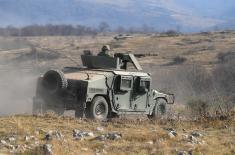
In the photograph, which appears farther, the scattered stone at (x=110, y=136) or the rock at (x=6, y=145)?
the scattered stone at (x=110, y=136)

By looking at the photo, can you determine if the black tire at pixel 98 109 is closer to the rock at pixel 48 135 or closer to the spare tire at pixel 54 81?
the spare tire at pixel 54 81

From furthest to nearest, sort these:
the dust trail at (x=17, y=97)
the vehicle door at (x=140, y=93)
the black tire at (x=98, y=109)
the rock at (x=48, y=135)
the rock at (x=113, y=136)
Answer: the dust trail at (x=17, y=97)
the vehicle door at (x=140, y=93)
the black tire at (x=98, y=109)
the rock at (x=113, y=136)
the rock at (x=48, y=135)

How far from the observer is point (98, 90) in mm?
20422

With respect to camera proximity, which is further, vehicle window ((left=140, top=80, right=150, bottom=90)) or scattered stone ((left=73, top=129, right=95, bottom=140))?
vehicle window ((left=140, top=80, right=150, bottom=90))

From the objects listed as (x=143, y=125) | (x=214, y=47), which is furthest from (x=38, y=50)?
(x=143, y=125)

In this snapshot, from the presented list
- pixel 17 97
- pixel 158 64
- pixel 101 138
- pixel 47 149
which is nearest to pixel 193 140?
pixel 101 138

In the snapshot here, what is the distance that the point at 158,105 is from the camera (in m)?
23.3

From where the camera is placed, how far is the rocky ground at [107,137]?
506 inches

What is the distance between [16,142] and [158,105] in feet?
35.6

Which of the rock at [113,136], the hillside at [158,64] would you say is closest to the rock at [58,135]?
the rock at [113,136]

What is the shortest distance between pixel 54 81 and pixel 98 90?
1370 mm

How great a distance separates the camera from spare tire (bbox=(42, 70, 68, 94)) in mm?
19906

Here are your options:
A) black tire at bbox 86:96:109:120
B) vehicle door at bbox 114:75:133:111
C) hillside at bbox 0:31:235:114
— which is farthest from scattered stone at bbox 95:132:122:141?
hillside at bbox 0:31:235:114

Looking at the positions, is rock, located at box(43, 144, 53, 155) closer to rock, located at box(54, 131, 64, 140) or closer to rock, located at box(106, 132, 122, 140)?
rock, located at box(54, 131, 64, 140)
